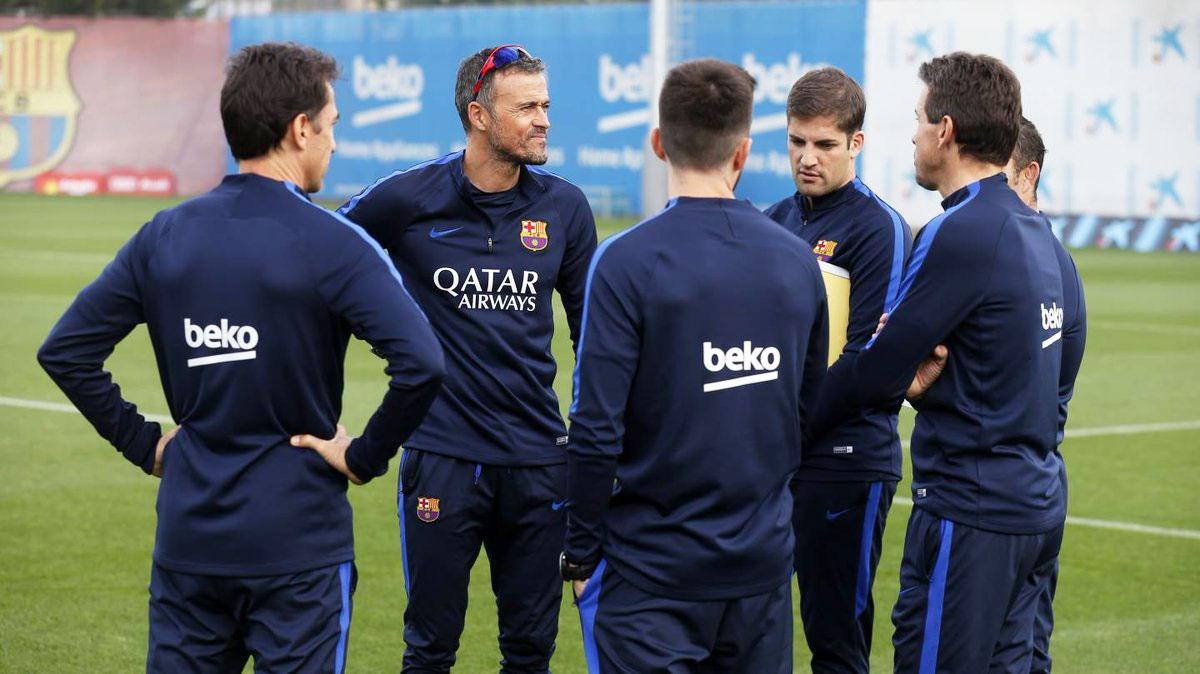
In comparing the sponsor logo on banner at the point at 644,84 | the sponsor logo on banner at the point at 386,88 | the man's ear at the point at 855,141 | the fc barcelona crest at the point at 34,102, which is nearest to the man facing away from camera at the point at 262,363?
the man's ear at the point at 855,141

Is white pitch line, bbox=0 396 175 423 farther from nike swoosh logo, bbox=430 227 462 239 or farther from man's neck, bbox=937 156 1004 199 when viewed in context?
man's neck, bbox=937 156 1004 199

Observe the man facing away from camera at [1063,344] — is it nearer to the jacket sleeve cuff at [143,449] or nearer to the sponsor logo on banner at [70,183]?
the jacket sleeve cuff at [143,449]

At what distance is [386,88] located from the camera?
41219 millimetres

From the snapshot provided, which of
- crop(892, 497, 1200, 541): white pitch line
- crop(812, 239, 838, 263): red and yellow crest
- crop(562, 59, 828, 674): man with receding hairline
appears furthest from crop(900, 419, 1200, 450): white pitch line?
crop(562, 59, 828, 674): man with receding hairline

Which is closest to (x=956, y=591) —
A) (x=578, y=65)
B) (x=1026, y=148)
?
(x=1026, y=148)

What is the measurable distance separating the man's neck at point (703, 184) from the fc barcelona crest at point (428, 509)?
1.75 m

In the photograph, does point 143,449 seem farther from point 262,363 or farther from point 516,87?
point 516,87

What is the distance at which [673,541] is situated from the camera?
12.7ft

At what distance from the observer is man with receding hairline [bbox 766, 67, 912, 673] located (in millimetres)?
5227

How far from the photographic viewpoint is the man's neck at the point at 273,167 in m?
3.87

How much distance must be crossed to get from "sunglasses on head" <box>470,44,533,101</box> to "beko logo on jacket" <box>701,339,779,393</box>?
6.49 feet

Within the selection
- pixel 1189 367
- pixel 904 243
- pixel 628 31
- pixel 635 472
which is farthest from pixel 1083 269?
pixel 635 472

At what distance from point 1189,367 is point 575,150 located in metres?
23.5

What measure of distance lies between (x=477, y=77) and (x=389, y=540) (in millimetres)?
3686
